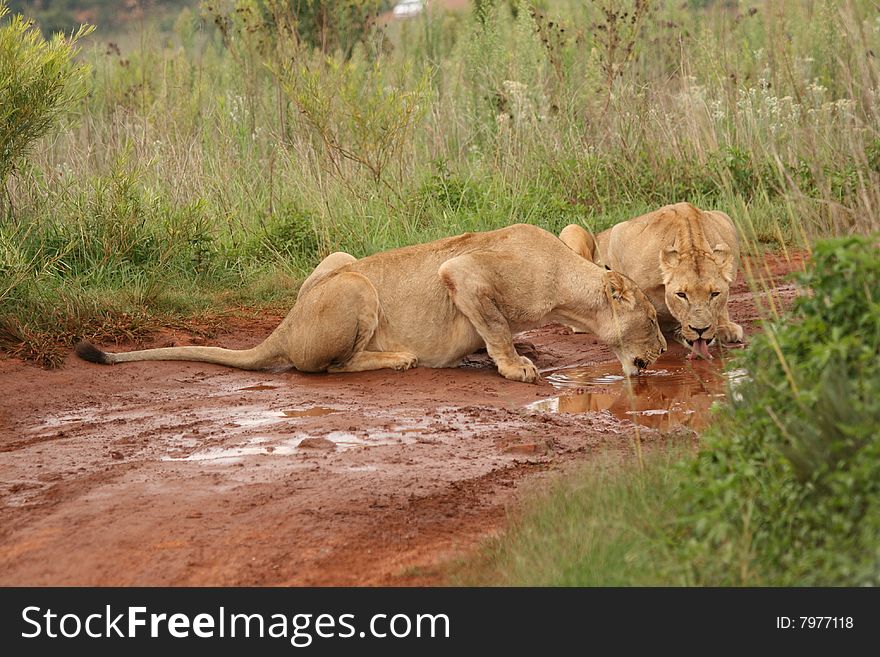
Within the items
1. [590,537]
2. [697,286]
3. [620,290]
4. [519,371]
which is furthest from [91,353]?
[590,537]

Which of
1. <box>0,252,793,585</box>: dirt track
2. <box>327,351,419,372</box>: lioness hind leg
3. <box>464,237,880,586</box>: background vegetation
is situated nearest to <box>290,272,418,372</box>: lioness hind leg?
<box>327,351,419,372</box>: lioness hind leg

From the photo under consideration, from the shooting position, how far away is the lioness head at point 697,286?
8.26m

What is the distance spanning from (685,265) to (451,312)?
5.85ft

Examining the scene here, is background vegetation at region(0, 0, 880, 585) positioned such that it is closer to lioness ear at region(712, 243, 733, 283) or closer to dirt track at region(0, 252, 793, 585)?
lioness ear at region(712, 243, 733, 283)

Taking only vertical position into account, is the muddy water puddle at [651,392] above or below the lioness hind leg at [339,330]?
below

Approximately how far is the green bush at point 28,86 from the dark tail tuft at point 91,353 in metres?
2.09

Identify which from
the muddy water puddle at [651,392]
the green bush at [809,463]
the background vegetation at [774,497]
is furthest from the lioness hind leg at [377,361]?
the green bush at [809,463]

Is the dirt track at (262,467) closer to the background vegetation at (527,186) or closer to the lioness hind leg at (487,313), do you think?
the lioness hind leg at (487,313)

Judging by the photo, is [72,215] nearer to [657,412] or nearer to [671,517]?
[657,412]

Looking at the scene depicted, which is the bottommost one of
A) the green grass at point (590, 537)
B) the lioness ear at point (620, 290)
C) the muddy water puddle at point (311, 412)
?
the muddy water puddle at point (311, 412)

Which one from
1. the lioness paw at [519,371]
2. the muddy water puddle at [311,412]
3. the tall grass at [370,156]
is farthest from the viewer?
the tall grass at [370,156]

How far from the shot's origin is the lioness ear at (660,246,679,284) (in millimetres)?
8430

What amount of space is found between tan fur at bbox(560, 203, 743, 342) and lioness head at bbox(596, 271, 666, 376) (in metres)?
0.19
